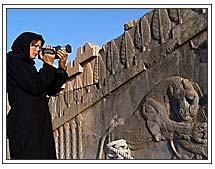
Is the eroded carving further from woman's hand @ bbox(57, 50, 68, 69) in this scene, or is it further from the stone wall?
woman's hand @ bbox(57, 50, 68, 69)

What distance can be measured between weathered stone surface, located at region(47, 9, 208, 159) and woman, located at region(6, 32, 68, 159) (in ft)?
1.97

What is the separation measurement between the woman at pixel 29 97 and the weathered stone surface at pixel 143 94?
60cm

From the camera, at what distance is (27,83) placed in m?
2.49

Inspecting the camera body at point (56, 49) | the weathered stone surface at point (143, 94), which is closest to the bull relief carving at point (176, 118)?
the weathered stone surface at point (143, 94)

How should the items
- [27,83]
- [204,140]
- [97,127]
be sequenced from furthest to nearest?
[97,127]
[204,140]
[27,83]

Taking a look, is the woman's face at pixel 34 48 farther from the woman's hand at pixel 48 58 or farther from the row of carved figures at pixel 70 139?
the row of carved figures at pixel 70 139

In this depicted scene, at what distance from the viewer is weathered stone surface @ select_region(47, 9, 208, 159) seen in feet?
9.49

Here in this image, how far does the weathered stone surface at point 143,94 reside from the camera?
289cm

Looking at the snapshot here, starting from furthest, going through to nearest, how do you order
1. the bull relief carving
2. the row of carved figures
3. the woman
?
the row of carved figures
the bull relief carving
the woman

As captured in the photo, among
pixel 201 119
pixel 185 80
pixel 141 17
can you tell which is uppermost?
pixel 141 17

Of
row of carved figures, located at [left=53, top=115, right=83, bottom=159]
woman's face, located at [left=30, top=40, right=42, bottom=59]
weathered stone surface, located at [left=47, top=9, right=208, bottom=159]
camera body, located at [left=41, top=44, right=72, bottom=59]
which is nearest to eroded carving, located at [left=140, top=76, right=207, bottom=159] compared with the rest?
weathered stone surface, located at [left=47, top=9, right=208, bottom=159]
